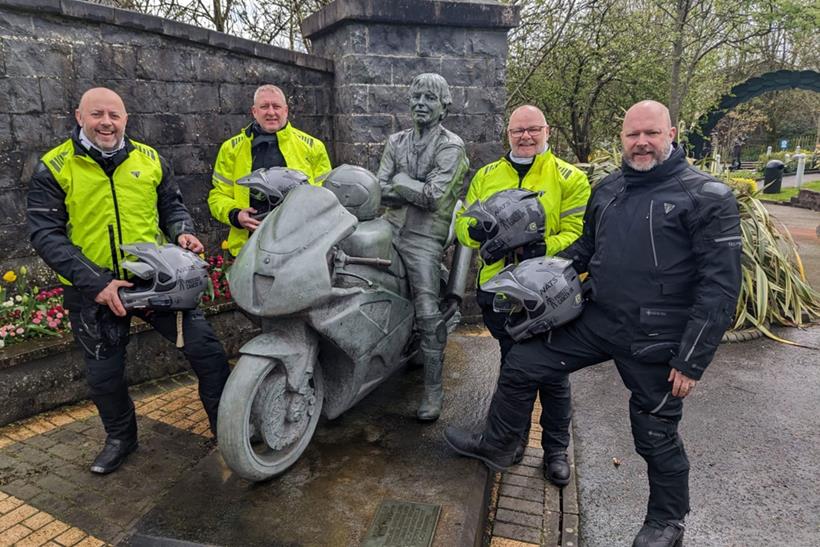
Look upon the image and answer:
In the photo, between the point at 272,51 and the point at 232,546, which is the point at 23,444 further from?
the point at 272,51

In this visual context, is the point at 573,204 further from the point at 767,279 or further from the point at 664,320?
the point at 767,279

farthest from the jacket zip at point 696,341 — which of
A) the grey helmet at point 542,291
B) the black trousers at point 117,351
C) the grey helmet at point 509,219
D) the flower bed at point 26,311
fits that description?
the flower bed at point 26,311

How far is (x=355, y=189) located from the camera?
3182 millimetres

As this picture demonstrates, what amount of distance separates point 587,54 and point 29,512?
29.5 ft

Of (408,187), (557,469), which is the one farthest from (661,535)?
(408,187)

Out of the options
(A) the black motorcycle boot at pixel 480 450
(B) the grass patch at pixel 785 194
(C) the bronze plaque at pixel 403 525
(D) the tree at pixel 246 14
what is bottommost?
(C) the bronze plaque at pixel 403 525

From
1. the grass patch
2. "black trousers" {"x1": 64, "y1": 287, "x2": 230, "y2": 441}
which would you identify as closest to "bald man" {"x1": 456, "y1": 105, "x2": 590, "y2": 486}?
"black trousers" {"x1": 64, "y1": 287, "x2": 230, "y2": 441}

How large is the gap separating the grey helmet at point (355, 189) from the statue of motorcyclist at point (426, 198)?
0.81 feet

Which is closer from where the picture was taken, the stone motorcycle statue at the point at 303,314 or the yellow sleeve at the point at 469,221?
the stone motorcycle statue at the point at 303,314

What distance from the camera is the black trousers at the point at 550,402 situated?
320 cm

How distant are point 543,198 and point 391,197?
91cm

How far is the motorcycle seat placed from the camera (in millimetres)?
3102

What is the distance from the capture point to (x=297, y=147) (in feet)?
12.4

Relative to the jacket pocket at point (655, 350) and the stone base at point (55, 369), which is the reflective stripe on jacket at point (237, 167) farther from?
the jacket pocket at point (655, 350)
